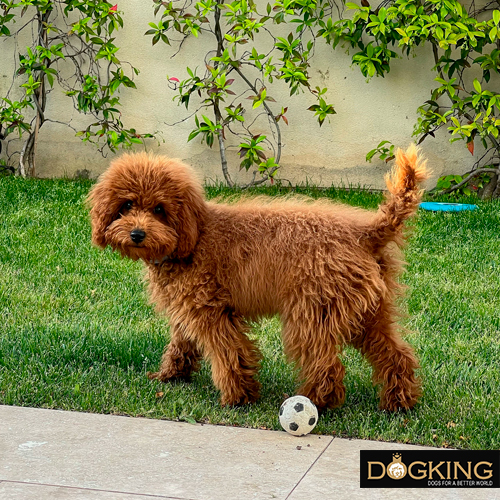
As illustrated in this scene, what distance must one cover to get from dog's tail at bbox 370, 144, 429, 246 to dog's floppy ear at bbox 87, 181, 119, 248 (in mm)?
1298

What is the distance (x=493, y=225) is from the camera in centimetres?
752

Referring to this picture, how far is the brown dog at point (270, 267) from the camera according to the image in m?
3.71

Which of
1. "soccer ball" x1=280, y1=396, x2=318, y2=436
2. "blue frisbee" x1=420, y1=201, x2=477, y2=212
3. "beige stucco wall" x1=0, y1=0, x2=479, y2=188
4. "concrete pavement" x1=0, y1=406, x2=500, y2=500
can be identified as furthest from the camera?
"beige stucco wall" x1=0, y1=0, x2=479, y2=188

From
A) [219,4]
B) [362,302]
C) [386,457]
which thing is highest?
[219,4]

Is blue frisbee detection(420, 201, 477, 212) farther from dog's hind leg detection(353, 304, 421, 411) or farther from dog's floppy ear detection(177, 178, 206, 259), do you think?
dog's floppy ear detection(177, 178, 206, 259)

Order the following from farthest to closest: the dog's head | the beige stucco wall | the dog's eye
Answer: the beige stucco wall, the dog's eye, the dog's head

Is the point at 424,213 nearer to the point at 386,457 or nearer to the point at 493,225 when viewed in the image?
the point at 493,225

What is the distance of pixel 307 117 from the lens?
29.8 ft

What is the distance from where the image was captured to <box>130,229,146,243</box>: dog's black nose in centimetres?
362

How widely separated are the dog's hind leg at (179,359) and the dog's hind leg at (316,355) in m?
0.64

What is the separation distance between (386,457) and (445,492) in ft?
1.27

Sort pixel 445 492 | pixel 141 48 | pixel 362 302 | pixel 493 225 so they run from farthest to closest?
pixel 141 48, pixel 493 225, pixel 362 302, pixel 445 492

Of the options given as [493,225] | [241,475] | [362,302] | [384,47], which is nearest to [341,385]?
[362,302]

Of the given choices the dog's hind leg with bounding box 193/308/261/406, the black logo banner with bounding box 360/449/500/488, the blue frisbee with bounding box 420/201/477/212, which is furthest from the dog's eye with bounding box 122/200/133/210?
the blue frisbee with bounding box 420/201/477/212
